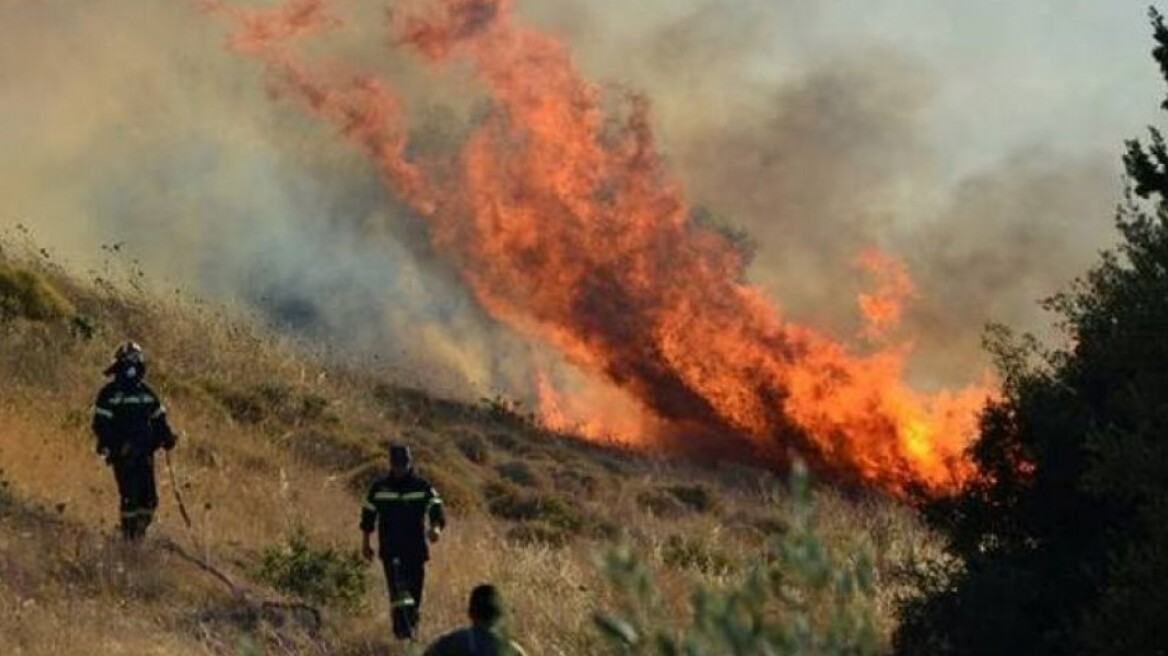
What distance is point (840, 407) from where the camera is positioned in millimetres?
42969

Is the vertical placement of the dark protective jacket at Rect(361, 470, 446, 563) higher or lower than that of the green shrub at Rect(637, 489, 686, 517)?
lower

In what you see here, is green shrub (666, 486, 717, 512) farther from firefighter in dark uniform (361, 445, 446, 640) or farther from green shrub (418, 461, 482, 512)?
firefighter in dark uniform (361, 445, 446, 640)

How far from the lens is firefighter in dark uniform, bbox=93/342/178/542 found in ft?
55.4

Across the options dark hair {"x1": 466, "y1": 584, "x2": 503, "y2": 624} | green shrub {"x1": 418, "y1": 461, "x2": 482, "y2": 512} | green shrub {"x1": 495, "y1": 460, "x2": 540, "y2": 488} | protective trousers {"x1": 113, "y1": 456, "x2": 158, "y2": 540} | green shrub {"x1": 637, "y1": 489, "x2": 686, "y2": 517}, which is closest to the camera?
dark hair {"x1": 466, "y1": 584, "x2": 503, "y2": 624}

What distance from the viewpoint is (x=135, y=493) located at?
1711 centimetres

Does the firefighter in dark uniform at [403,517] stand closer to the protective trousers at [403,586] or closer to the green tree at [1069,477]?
the protective trousers at [403,586]

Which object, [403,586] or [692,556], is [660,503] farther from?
[403,586]

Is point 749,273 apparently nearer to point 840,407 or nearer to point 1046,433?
point 840,407

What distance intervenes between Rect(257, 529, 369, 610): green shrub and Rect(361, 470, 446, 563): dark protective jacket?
202cm

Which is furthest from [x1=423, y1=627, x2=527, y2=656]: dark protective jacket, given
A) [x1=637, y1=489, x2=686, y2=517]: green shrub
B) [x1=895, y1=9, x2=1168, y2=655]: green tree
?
[x1=637, y1=489, x2=686, y2=517]: green shrub

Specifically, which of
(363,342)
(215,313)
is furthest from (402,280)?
(215,313)

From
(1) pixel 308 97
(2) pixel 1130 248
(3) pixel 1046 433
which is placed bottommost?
A: (3) pixel 1046 433

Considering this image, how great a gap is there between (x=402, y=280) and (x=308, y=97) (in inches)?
299

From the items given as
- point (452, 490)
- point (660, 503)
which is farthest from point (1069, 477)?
point (660, 503)
